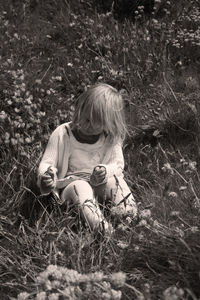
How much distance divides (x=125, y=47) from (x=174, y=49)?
46cm

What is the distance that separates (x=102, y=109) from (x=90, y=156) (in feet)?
1.15

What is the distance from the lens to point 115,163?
12.1 feet

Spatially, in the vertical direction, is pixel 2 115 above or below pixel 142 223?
above

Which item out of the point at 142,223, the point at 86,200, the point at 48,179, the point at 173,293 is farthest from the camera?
the point at 48,179

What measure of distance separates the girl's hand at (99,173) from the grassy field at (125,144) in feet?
0.88

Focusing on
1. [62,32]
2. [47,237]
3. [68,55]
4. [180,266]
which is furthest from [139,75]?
[180,266]

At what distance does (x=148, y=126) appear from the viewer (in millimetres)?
4566


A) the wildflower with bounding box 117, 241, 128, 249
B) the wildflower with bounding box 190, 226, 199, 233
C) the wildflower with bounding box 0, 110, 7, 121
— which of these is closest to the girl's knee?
the wildflower with bounding box 117, 241, 128, 249

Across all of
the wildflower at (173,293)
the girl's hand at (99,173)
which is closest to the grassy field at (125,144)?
the wildflower at (173,293)

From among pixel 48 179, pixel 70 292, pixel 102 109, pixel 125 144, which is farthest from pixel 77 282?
pixel 125 144

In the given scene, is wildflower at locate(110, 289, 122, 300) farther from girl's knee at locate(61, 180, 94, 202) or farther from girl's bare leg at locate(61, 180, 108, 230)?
girl's knee at locate(61, 180, 94, 202)

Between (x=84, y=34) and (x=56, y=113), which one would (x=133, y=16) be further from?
(x=56, y=113)

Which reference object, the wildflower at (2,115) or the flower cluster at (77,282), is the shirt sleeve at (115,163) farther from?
the flower cluster at (77,282)

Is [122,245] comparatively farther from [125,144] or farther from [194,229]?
[125,144]
